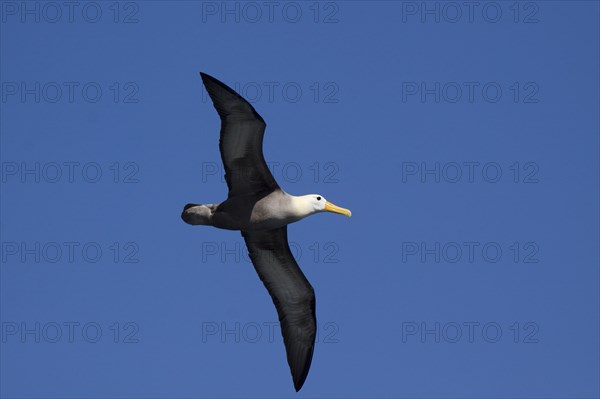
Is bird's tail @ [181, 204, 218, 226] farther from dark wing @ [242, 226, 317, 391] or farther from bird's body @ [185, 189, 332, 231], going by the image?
dark wing @ [242, 226, 317, 391]

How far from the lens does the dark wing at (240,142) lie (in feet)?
65.9

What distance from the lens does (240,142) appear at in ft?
68.0

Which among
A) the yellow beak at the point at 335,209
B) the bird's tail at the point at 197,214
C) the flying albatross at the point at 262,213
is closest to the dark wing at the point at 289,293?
the flying albatross at the point at 262,213

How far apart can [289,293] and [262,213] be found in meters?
2.97

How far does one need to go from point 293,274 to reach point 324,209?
86.3 inches

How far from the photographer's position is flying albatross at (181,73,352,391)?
66.9 feet

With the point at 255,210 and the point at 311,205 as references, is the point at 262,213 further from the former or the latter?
the point at 311,205

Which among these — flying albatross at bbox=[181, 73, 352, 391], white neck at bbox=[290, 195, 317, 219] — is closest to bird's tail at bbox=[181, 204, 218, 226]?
flying albatross at bbox=[181, 73, 352, 391]

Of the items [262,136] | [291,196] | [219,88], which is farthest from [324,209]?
[219,88]

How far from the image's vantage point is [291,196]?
2127cm

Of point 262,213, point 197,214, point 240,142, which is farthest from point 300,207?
point 197,214

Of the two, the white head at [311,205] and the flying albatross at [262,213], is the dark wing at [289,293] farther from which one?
the white head at [311,205]

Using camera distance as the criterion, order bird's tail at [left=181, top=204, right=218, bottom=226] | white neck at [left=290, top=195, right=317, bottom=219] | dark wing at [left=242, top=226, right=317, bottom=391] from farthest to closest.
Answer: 1. dark wing at [left=242, top=226, right=317, bottom=391]
2. white neck at [left=290, top=195, right=317, bottom=219]
3. bird's tail at [left=181, top=204, right=218, bottom=226]

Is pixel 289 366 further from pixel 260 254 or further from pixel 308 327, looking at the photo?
pixel 260 254
